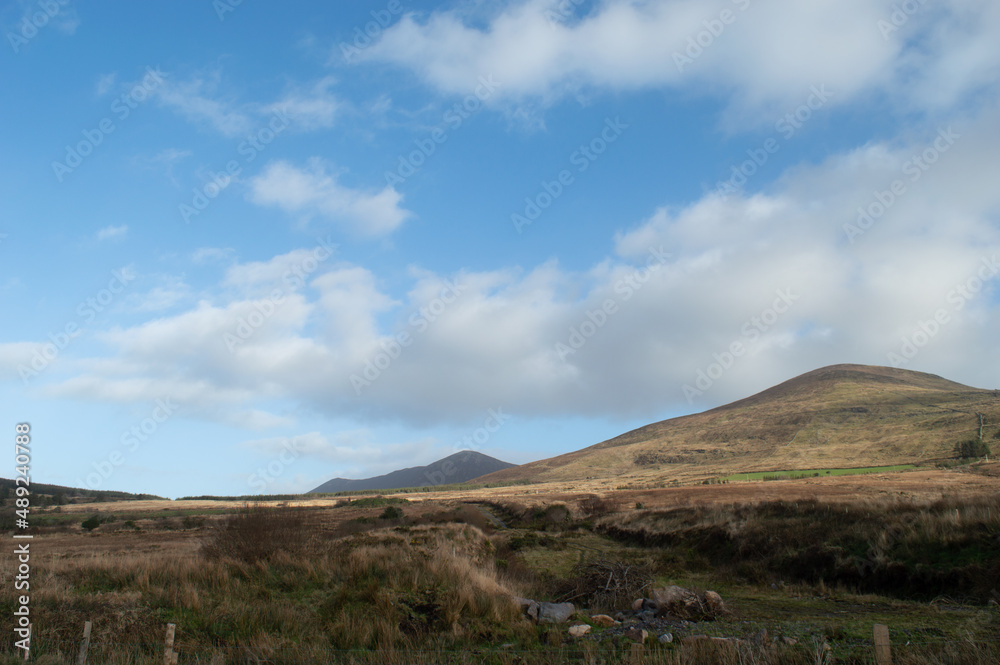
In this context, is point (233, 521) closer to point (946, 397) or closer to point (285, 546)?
point (285, 546)

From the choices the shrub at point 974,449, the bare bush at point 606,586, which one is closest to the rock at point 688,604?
the bare bush at point 606,586

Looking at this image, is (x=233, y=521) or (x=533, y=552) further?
(x=533, y=552)

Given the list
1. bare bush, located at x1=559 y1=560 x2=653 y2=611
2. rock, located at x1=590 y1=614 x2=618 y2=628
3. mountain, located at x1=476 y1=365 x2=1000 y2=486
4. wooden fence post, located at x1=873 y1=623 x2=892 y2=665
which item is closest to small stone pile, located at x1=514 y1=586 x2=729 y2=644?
rock, located at x1=590 y1=614 x2=618 y2=628

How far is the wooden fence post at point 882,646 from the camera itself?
7.19 m

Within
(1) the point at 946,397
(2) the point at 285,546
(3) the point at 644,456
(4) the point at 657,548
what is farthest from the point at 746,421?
(2) the point at 285,546

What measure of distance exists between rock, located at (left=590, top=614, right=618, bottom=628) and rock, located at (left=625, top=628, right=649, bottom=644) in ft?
4.19

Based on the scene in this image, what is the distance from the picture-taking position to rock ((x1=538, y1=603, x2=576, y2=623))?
12227 mm

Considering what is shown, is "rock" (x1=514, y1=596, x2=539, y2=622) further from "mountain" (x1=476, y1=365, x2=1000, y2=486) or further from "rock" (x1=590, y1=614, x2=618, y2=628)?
"mountain" (x1=476, y1=365, x2=1000, y2=486)

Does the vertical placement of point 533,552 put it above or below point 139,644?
below

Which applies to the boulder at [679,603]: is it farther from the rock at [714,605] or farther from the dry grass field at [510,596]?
the dry grass field at [510,596]

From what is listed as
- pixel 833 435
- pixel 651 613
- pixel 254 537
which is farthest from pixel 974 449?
pixel 254 537

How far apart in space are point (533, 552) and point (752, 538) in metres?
11.2

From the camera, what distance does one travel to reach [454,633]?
10844 millimetres

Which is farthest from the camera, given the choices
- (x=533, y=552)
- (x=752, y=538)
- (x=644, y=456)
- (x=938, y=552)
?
(x=644, y=456)
